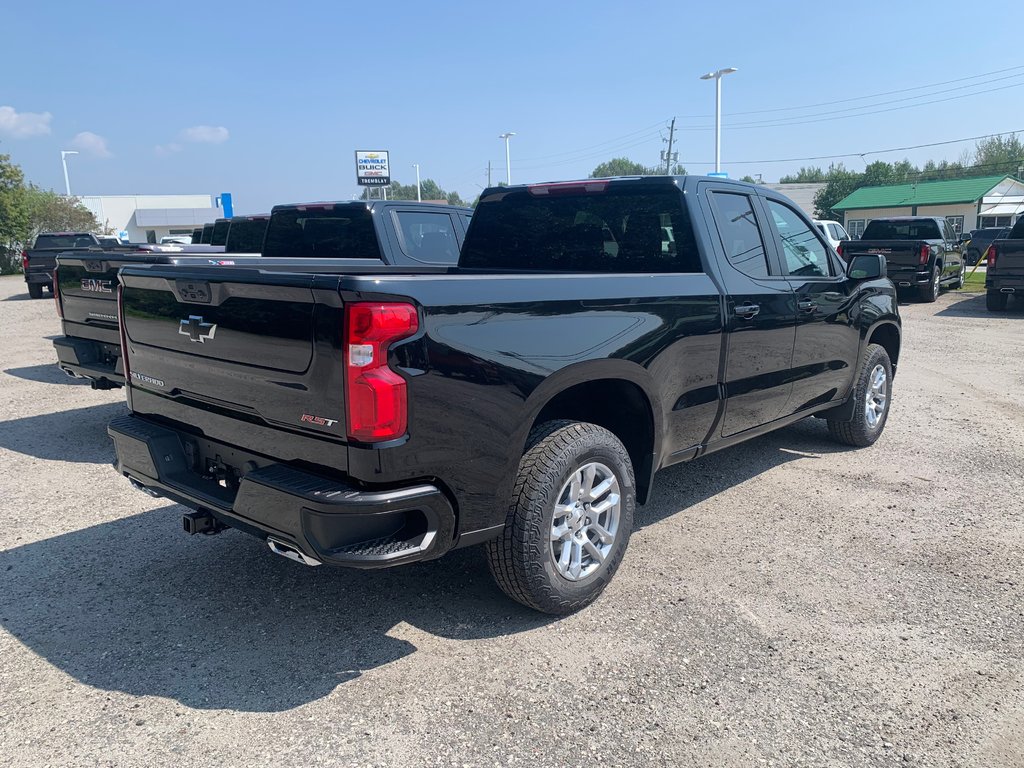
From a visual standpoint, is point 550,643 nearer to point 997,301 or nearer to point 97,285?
point 97,285

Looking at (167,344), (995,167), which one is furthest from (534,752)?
(995,167)

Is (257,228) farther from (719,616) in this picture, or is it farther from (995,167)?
(995,167)

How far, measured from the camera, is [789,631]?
3520 millimetres

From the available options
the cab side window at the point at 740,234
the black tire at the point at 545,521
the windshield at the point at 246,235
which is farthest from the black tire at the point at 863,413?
the windshield at the point at 246,235

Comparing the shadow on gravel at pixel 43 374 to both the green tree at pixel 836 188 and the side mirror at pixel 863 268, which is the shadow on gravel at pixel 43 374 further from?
the green tree at pixel 836 188

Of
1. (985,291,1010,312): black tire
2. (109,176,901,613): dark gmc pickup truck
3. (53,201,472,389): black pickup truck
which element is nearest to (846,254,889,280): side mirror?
(109,176,901,613): dark gmc pickup truck

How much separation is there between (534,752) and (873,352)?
4780 mm

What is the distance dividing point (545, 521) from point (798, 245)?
3.06m

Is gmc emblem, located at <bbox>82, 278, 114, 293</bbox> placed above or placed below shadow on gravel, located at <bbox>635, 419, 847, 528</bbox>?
above

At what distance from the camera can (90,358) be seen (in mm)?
6457

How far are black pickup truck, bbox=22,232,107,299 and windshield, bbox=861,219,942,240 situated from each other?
802 inches

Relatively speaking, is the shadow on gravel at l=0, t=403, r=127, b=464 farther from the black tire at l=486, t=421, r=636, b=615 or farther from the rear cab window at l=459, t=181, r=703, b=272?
the black tire at l=486, t=421, r=636, b=615

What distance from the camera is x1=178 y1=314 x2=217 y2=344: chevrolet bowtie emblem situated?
3.27 m

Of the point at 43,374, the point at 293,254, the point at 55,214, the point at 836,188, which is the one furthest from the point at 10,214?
the point at 836,188
